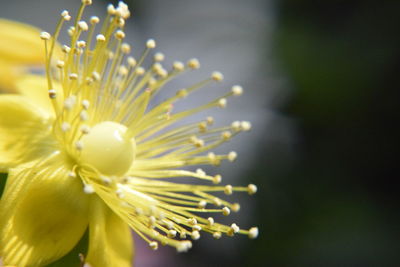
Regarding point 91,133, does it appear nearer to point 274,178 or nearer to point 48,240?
point 48,240

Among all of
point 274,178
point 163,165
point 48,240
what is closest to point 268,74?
point 274,178

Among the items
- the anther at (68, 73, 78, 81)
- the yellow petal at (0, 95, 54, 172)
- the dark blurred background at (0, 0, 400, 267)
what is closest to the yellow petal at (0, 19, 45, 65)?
the yellow petal at (0, 95, 54, 172)

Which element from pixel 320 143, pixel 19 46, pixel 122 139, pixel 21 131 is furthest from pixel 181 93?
pixel 320 143

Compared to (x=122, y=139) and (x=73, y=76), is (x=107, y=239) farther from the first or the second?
(x=73, y=76)

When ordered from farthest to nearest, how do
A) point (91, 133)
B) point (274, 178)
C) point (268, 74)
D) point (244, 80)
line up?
point (244, 80) < point (268, 74) < point (274, 178) < point (91, 133)

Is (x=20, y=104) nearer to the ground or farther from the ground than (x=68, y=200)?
farther from the ground

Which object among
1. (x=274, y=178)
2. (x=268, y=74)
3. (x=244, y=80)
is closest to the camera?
(x=274, y=178)
